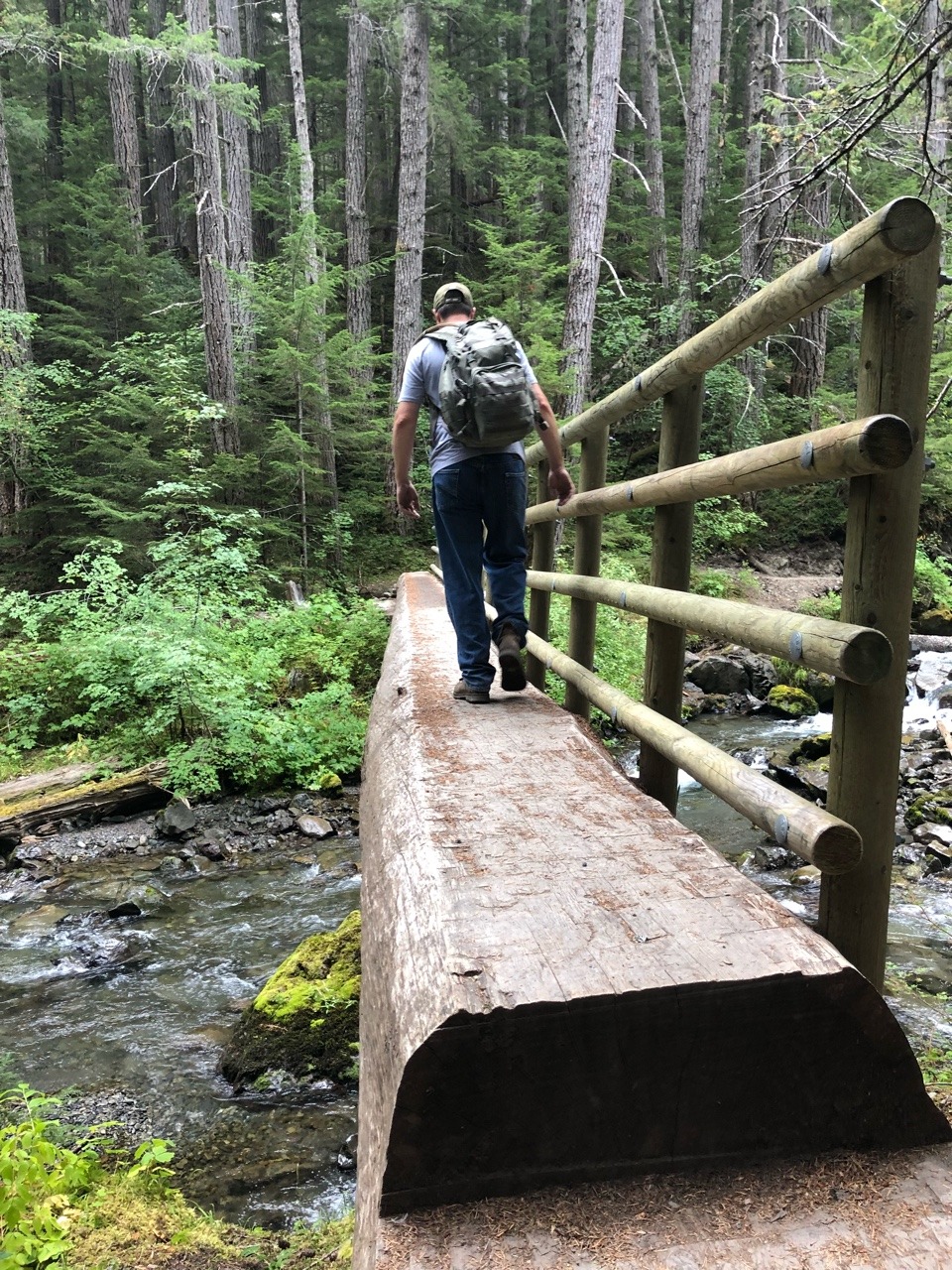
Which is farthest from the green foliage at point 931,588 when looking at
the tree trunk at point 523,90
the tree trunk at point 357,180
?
the tree trunk at point 523,90

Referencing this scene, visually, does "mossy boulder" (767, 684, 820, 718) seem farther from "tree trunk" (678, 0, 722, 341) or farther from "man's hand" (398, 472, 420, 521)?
"tree trunk" (678, 0, 722, 341)

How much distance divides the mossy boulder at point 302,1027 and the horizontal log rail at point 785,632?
87.8 inches

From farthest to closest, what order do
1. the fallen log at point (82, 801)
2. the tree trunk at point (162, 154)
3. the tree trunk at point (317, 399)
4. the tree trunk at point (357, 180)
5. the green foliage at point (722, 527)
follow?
the tree trunk at point (162, 154)
the tree trunk at point (357, 180)
the green foliage at point (722, 527)
the tree trunk at point (317, 399)
the fallen log at point (82, 801)

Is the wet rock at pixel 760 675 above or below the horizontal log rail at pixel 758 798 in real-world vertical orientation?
below

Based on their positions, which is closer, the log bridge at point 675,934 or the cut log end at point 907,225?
the log bridge at point 675,934

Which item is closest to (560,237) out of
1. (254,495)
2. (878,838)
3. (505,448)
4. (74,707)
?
(254,495)

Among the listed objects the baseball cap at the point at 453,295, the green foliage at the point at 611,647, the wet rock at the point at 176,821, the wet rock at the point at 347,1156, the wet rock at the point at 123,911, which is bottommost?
the wet rock at the point at 123,911

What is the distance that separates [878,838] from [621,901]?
0.74 meters

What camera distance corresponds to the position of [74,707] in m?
8.45

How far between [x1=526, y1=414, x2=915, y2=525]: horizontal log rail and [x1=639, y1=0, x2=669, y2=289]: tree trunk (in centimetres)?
1894

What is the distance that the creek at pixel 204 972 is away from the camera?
3.29 metres

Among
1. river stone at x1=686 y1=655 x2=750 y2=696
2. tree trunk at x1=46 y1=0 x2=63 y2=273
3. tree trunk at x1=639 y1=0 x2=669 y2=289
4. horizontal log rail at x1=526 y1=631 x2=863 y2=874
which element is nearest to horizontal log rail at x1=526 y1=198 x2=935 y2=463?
horizontal log rail at x1=526 y1=631 x2=863 y2=874

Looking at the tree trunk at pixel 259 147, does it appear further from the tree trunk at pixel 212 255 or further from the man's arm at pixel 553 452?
the man's arm at pixel 553 452

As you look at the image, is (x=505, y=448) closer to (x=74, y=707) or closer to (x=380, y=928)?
(x=380, y=928)
